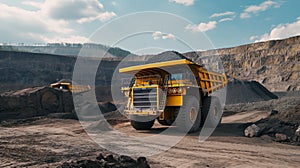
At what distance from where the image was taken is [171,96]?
9125mm

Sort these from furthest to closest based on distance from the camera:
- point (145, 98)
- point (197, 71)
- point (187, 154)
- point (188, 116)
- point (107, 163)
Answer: point (197, 71) < point (145, 98) < point (188, 116) < point (187, 154) < point (107, 163)

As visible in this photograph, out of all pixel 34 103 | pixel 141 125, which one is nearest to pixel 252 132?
pixel 141 125

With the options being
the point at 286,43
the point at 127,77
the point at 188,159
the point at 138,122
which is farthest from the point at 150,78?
the point at 286,43

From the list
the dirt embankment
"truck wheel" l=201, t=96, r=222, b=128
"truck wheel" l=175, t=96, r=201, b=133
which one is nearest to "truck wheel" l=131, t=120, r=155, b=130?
"truck wheel" l=175, t=96, r=201, b=133

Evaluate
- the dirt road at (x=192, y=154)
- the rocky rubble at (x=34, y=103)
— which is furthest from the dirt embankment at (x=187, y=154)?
the rocky rubble at (x=34, y=103)

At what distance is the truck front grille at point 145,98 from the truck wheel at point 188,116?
3.26 ft

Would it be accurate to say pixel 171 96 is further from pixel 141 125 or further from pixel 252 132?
pixel 252 132

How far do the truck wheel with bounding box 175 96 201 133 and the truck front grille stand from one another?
3.26 feet

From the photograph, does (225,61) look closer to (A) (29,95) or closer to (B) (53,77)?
(B) (53,77)

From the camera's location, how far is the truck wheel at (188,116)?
28.8 ft

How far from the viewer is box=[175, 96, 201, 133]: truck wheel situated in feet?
28.8

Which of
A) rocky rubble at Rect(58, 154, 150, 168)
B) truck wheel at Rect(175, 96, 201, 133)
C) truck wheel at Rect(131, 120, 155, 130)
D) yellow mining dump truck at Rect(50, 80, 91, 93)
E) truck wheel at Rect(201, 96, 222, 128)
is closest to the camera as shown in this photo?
rocky rubble at Rect(58, 154, 150, 168)

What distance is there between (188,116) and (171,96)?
94 centimetres

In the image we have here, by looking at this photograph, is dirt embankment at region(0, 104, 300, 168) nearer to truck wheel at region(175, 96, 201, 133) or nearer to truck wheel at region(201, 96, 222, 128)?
truck wheel at region(175, 96, 201, 133)
